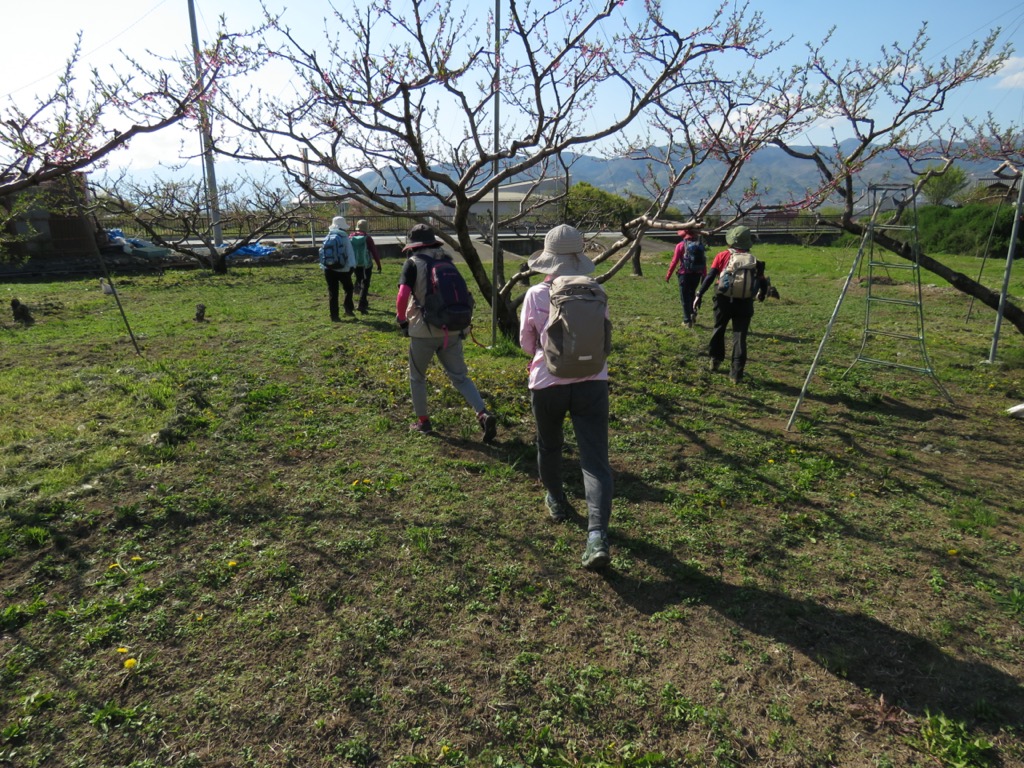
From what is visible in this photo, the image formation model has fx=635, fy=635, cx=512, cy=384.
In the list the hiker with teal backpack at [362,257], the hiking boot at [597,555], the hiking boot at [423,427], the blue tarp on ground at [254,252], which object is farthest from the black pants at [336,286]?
the blue tarp on ground at [254,252]

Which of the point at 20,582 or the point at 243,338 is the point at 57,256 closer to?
the point at 243,338

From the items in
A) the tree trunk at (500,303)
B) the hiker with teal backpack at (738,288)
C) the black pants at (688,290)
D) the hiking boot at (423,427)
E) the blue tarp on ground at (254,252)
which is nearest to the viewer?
the hiking boot at (423,427)

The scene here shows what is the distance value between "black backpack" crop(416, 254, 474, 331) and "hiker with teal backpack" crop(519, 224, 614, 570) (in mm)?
1209

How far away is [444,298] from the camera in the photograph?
4996mm

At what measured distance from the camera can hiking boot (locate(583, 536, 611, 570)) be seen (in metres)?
3.49

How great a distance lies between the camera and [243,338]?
901 centimetres

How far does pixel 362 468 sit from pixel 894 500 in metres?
3.99

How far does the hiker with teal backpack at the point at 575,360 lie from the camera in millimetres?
3447

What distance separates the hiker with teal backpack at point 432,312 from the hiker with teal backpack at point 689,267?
5.19 metres

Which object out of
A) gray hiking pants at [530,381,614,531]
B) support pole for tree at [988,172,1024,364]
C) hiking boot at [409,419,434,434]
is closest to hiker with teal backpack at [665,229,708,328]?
support pole for tree at [988,172,1024,364]

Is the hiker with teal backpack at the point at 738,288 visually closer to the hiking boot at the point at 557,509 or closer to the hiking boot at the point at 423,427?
the hiking boot at the point at 423,427

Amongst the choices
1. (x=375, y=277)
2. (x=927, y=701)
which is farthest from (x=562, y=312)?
(x=375, y=277)

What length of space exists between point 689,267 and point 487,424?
5.89 meters

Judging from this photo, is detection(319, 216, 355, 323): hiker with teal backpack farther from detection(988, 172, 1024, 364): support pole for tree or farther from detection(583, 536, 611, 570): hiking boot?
detection(988, 172, 1024, 364): support pole for tree
